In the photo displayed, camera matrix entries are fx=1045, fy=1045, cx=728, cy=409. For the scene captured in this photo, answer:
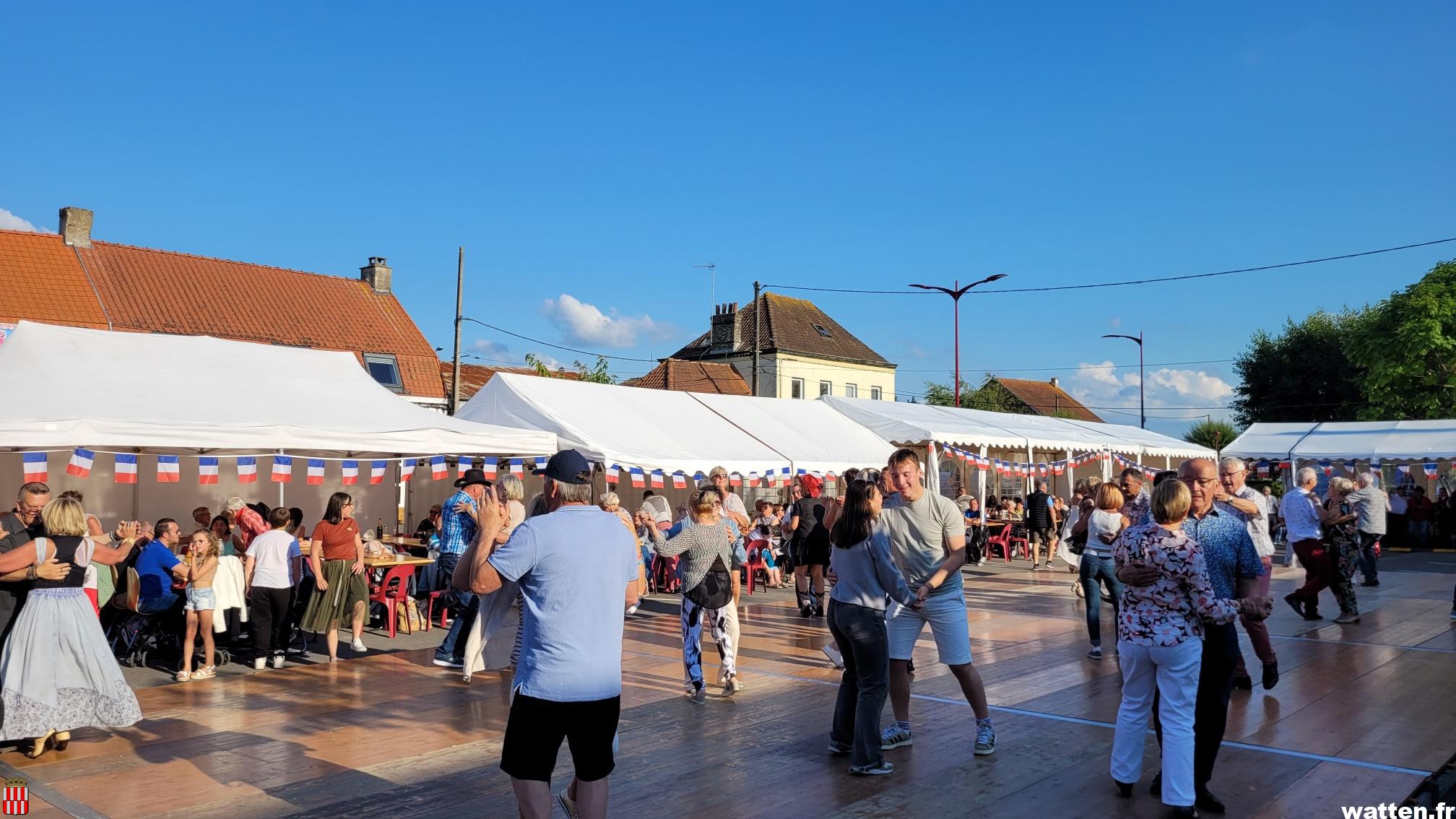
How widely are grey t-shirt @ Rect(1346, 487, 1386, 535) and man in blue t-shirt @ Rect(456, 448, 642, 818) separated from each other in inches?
472

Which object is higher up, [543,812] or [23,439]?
[23,439]

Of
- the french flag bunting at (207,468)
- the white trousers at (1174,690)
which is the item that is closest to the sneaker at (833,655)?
the white trousers at (1174,690)

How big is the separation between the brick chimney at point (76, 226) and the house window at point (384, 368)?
24.1 feet

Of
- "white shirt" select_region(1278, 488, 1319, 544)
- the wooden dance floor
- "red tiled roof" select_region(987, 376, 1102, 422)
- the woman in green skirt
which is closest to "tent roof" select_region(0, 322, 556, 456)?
the woman in green skirt

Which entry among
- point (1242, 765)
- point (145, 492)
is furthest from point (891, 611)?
point (145, 492)

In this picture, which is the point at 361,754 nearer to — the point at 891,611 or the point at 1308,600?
the point at 891,611

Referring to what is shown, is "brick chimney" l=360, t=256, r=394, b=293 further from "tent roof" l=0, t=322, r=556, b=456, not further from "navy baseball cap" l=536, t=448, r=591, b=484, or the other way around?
"navy baseball cap" l=536, t=448, r=591, b=484

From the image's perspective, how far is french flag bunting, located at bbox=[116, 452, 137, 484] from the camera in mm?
11195

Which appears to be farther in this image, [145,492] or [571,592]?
[145,492]

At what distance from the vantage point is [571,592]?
11.5 ft

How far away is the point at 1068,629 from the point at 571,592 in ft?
28.2

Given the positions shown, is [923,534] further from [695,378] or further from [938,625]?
[695,378]

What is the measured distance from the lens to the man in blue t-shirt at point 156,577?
897 cm

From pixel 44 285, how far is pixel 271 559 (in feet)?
65.8
